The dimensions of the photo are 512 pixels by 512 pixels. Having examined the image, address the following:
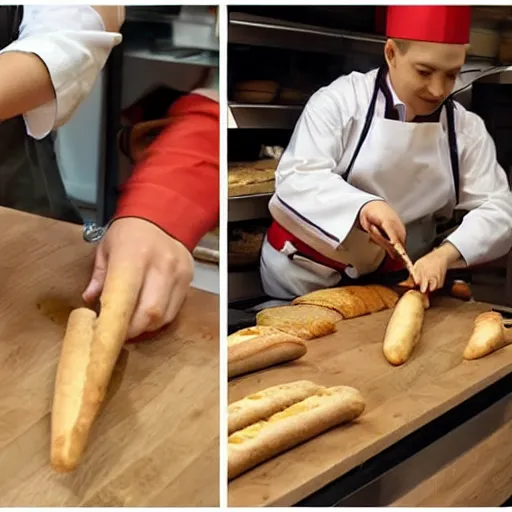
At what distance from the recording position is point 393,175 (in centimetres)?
90

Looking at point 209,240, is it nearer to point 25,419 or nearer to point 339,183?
point 339,183

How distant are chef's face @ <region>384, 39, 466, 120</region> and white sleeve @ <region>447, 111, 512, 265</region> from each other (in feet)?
0.16

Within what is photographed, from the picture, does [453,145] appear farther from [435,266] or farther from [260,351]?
[260,351]

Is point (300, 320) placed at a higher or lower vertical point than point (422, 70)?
lower

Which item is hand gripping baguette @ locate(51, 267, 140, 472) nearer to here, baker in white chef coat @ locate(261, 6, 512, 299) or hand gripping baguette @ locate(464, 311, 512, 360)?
baker in white chef coat @ locate(261, 6, 512, 299)

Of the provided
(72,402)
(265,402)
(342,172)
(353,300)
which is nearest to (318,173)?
(342,172)

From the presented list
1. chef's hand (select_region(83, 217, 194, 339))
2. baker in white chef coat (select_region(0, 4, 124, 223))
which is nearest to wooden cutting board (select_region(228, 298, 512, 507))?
chef's hand (select_region(83, 217, 194, 339))

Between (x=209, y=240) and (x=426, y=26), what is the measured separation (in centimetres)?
36

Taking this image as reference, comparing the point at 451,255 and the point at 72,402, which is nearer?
the point at 72,402

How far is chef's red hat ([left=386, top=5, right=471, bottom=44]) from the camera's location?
876mm

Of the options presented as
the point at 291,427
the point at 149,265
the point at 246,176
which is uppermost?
the point at 246,176

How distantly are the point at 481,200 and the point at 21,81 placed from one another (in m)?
0.57

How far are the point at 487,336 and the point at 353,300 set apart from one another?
17cm

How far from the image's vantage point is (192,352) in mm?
883
